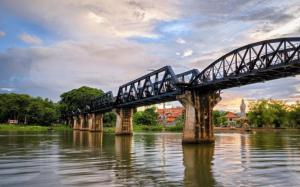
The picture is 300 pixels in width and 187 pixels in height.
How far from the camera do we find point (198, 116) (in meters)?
58.1

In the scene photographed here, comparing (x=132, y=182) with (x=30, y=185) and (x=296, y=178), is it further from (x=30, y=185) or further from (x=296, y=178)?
(x=296, y=178)

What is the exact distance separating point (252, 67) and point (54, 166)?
3126cm

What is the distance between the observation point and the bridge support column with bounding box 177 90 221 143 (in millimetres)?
57594

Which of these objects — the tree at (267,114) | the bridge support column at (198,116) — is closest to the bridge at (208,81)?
the bridge support column at (198,116)

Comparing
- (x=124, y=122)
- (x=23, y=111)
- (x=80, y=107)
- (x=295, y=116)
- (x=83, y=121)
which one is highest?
(x=80, y=107)

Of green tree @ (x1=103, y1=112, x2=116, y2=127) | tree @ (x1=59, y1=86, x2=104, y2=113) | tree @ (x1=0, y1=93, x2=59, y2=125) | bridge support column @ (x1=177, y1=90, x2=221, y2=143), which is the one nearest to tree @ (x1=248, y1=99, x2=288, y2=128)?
green tree @ (x1=103, y1=112, x2=116, y2=127)

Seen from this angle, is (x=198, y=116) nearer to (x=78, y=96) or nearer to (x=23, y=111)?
(x=23, y=111)

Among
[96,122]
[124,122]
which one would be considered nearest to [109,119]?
[96,122]

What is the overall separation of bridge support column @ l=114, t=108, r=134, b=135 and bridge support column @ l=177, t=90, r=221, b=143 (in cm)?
4266

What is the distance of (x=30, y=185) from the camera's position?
1802cm

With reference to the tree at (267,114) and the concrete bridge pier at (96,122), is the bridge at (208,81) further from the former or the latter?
the tree at (267,114)

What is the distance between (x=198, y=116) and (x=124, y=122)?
4639 centimetres

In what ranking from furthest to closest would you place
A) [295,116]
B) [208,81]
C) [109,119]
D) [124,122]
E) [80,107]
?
[295,116]
[109,119]
[80,107]
[124,122]
[208,81]

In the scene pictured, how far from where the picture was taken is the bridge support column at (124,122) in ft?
329
